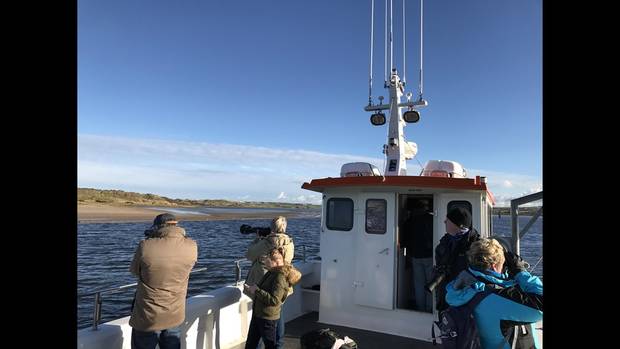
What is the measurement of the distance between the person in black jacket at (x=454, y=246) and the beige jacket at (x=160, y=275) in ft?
6.63

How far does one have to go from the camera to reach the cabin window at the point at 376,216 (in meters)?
5.43

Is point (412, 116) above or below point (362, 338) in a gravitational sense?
above

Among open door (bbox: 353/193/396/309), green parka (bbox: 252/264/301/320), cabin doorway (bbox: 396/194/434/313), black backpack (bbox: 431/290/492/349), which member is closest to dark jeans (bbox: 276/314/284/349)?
green parka (bbox: 252/264/301/320)

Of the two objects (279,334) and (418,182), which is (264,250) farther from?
(418,182)

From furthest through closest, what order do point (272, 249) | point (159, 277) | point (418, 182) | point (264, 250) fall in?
point (418, 182) < point (264, 250) < point (272, 249) < point (159, 277)

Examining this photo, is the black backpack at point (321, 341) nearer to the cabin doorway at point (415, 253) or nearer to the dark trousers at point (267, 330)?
the dark trousers at point (267, 330)

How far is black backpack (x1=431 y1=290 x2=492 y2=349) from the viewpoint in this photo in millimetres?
2451

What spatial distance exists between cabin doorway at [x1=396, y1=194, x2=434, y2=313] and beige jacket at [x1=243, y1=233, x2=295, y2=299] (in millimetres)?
2159

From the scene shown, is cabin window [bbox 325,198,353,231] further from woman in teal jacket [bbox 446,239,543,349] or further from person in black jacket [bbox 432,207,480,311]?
woman in teal jacket [bbox 446,239,543,349]

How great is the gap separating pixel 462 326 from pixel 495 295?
347 millimetres

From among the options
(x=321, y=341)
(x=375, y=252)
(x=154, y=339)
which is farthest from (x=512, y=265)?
(x=154, y=339)

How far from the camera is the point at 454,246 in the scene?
3.45 m
